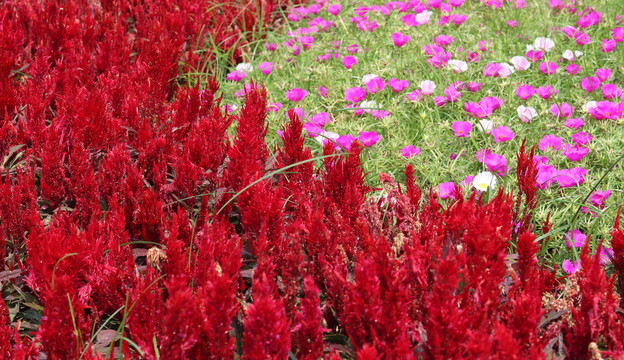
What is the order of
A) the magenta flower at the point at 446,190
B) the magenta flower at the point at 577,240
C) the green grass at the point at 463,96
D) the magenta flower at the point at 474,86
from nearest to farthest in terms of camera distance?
the magenta flower at the point at 577,240
the magenta flower at the point at 446,190
the green grass at the point at 463,96
the magenta flower at the point at 474,86

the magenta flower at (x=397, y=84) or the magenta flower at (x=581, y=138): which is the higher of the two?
the magenta flower at (x=397, y=84)

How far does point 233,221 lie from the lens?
2.74m

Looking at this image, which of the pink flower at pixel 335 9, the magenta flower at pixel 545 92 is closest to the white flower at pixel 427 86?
the magenta flower at pixel 545 92

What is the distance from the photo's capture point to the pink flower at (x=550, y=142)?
3262 mm

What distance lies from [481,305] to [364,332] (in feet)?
1.13

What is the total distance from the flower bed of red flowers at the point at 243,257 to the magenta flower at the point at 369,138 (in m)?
0.42

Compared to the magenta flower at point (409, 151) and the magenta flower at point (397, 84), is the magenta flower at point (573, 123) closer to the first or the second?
the magenta flower at point (409, 151)

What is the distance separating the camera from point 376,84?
385 centimetres

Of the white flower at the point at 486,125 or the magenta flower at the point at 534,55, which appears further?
the magenta flower at the point at 534,55

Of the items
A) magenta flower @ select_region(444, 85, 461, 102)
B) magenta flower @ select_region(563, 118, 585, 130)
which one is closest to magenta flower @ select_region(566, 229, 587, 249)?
magenta flower @ select_region(563, 118, 585, 130)

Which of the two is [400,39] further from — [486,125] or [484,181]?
[484,181]

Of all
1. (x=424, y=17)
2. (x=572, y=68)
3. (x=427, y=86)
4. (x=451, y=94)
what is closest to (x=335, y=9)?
(x=424, y=17)

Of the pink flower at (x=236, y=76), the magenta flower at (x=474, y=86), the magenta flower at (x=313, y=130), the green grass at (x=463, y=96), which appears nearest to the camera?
the green grass at (x=463, y=96)

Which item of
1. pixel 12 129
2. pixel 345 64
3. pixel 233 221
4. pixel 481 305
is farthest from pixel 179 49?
pixel 481 305
